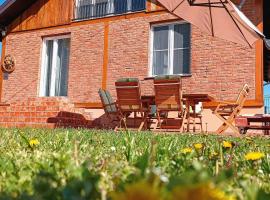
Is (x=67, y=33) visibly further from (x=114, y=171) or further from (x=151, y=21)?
(x=114, y=171)

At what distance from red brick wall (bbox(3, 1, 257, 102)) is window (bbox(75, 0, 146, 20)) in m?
0.41

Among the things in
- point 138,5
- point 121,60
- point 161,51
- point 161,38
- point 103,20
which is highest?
point 138,5

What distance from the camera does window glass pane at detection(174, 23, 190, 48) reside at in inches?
442

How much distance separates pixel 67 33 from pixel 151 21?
3430mm

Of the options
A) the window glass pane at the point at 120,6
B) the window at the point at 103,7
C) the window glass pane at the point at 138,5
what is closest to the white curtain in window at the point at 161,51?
the window glass pane at the point at 138,5

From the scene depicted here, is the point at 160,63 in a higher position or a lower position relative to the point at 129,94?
higher

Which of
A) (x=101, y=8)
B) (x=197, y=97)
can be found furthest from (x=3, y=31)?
(x=197, y=97)

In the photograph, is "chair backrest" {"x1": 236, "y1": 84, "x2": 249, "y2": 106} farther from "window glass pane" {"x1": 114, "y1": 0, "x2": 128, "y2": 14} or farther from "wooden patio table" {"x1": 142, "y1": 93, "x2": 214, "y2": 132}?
"window glass pane" {"x1": 114, "y1": 0, "x2": 128, "y2": 14}

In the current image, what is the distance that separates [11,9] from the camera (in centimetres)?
1438

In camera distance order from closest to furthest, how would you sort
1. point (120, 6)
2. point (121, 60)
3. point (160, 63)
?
point (160, 63), point (121, 60), point (120, 6)

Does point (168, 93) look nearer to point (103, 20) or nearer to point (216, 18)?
point (216, 18)

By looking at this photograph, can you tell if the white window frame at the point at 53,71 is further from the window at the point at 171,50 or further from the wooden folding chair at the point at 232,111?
the wooden folding chair at the point at 232,111

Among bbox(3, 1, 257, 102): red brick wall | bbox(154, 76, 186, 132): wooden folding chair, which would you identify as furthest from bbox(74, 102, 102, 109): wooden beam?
bbox(154, 76, 186, 132): wooden folding chair

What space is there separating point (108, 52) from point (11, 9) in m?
4.79
